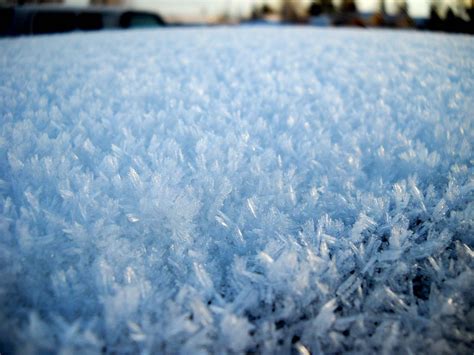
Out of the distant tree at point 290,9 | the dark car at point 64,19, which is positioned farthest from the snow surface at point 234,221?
the distant tree at point 290,9

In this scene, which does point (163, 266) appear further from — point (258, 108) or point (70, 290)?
point (258, 108)

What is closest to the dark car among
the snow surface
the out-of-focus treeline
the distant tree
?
the snow surface

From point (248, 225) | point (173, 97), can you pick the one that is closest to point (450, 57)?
point (173, 97)

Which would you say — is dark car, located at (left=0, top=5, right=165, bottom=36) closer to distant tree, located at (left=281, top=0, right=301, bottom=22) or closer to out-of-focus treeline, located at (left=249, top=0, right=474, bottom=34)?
out-of-focus treeline, located at (left=249, top=0, right=474, bottom=34)

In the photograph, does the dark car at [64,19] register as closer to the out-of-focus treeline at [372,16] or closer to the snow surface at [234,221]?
the snow surface at [234,221]

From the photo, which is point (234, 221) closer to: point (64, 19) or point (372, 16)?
point (64, 19)
